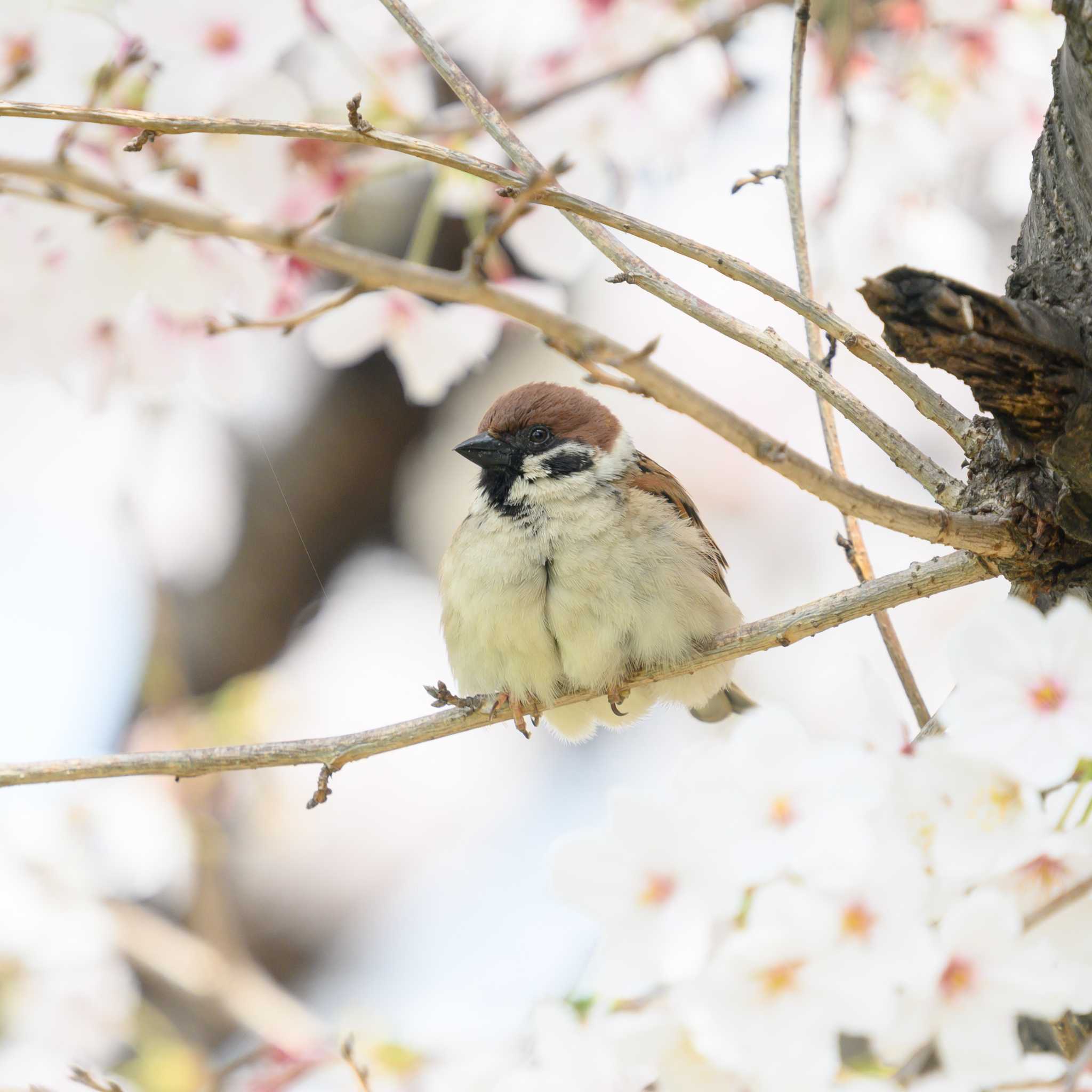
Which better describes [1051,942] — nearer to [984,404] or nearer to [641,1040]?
[641,1040]

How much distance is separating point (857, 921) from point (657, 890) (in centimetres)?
16

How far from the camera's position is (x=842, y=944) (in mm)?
932

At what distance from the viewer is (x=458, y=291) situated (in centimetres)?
92

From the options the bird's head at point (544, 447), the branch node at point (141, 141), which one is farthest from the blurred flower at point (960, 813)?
the bird's head at point (544, 447)

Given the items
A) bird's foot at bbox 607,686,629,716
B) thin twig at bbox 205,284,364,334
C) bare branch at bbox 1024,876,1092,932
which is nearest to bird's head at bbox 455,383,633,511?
bird's foot at bbox 607,686,629,716

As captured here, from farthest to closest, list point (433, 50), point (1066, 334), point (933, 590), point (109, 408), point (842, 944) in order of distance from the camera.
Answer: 1. point (109, 408)
2. point (433, 50)
3. point (933, 590)
4. point (1066, 334)
5. point (842, 944)

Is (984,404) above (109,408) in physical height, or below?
below

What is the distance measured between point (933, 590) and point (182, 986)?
2.67 metres

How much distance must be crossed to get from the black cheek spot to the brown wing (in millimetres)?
93

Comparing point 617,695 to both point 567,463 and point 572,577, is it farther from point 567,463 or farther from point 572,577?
point 567,463

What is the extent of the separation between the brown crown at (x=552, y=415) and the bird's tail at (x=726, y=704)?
2.15 ft

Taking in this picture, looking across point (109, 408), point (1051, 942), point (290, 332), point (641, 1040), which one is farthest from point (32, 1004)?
point (1051, 942)

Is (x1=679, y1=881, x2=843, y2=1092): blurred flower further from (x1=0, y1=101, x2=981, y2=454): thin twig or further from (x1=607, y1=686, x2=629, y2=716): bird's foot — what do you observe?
(x1=607, y1=686, x2=629, y2=716): bird's foot

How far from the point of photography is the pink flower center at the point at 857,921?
0.94m
